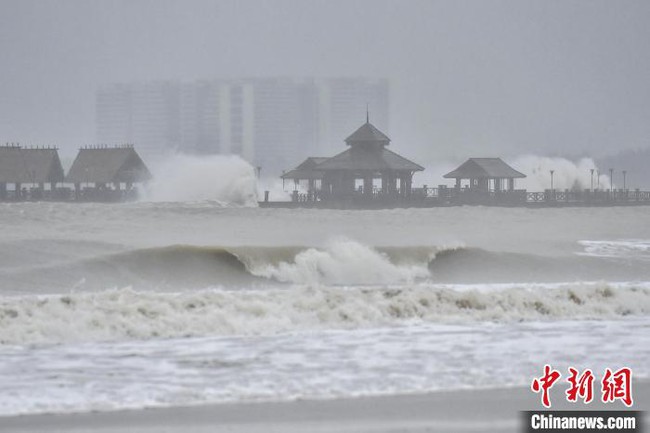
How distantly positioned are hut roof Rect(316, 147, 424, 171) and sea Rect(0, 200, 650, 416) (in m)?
31.2

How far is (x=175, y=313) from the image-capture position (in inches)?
848

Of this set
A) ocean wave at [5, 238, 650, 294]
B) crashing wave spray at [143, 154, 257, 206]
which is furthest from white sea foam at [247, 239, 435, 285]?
crashing wave spray at [143, 154, 257, 206]

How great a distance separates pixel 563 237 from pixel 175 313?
34.2 metres

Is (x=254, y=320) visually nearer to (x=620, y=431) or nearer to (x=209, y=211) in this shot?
(x=620, y=431)

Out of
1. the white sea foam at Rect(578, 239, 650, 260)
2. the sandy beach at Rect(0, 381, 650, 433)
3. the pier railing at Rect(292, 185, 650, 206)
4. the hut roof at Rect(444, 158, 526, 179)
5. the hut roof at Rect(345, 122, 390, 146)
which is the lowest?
the sandy beach at Rect(0, 381, 650, 433)

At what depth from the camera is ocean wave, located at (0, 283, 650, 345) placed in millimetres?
19938

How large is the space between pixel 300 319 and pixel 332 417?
9.34 meters

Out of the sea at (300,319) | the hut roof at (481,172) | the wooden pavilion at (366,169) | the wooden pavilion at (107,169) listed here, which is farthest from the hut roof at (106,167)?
the sea at (300,319)

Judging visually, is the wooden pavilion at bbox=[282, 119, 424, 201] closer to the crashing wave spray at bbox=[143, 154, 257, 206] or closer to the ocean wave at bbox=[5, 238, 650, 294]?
the crashing wave spray at bbox=[143, 154, 257, 206]

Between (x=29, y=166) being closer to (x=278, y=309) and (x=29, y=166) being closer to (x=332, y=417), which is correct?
(x=278, y=309)

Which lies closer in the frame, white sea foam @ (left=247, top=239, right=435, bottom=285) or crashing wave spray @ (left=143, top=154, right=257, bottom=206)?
white sea foam @ (left=247, top=239, right=435, bottom=285)

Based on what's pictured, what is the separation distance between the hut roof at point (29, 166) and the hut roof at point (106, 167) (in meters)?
1.51

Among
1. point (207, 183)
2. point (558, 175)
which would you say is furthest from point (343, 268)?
point (558, 175)

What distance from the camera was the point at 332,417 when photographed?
12406 mm
